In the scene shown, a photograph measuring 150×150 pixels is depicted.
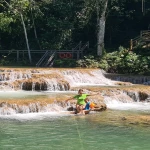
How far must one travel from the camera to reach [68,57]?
3362 centimetres

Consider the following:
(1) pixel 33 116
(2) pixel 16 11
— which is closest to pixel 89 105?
(1) pixel 33 116

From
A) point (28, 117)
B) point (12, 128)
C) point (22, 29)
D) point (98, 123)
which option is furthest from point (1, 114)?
point (22, 29)

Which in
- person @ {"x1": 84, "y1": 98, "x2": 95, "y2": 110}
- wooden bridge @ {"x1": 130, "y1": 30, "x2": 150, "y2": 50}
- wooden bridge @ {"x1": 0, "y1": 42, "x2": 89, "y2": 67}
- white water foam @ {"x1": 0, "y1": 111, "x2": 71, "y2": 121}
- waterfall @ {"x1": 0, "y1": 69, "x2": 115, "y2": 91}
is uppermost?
wooden bridge @ {"x1": 130, "y1": 30, "x2": 150, "y2": 50}

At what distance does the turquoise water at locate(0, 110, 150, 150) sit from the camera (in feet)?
36.7

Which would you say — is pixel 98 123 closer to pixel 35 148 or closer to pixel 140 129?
pixel 140 129

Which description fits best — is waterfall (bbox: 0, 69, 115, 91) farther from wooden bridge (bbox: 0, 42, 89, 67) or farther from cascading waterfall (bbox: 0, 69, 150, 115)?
wooden bridge (bbox: 0, 42, 89, 67)

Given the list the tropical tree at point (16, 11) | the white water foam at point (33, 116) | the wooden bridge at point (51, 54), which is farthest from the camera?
the tropical tree at point (16, 11)

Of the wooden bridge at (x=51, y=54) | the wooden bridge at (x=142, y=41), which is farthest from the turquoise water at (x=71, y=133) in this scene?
the wooden bridge at (x=142, y=41)

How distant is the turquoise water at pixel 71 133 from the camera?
441 inches

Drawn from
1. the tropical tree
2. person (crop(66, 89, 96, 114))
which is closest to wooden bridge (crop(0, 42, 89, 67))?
the tropical tree

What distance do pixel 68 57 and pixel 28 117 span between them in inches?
731

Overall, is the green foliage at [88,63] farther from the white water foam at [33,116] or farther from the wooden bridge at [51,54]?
the white water foam at [33,116]

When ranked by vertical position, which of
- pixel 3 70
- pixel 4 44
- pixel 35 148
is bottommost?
pixel 35 148

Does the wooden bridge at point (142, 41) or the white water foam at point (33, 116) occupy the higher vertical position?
the wooden bridge at point (142, 41)
